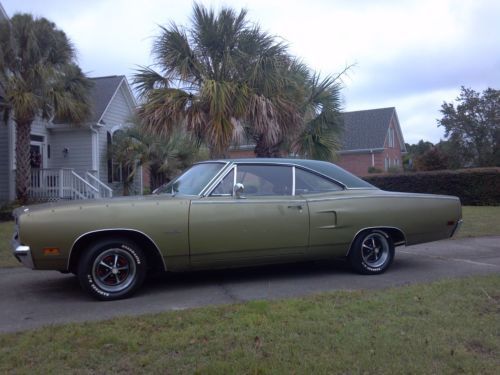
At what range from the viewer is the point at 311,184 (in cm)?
664

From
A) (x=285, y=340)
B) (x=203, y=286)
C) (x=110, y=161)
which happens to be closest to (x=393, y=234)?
(x=203, y=286)

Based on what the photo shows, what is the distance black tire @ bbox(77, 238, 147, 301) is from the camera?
17.5 ft

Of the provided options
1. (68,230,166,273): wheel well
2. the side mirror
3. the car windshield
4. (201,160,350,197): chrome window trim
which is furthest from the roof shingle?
(68,230,166,273): wheel well

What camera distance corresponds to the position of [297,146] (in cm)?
1312

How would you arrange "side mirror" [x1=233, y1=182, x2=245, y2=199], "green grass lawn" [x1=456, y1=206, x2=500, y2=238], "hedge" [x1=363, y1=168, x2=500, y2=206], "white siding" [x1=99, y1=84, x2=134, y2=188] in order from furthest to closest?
"white siding" [x1=99, y1=84, x2=134, y2=188]
"hedge" [x1=363, y1=168, x2=500, y2=206]
"green grass lawn" [x1=456, y1=206, x2=500, y2=238]
"side mirror" [x1=233, y1=182, x2=245, y2=199]

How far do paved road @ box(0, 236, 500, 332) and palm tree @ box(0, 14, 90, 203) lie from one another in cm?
903

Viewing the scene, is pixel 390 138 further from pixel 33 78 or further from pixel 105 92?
pixel 33 78

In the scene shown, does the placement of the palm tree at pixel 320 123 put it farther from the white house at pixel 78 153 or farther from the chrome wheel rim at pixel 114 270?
Answer: the chrome wheel rim at pixel 114 270

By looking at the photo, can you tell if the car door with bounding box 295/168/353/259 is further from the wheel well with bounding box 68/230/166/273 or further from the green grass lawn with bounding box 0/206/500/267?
the green grass lawn with bounding box 0/206/500/267

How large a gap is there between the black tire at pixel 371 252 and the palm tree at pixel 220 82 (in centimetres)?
527

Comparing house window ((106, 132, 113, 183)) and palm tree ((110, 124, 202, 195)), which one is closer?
palm tree ((110, 124, 202, 195))

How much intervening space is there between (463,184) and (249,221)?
15.4 m

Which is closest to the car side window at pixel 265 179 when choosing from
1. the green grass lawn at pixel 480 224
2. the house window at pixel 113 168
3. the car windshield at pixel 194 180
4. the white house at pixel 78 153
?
the car windshield at pixel 194 180

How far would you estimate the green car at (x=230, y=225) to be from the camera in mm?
5316
